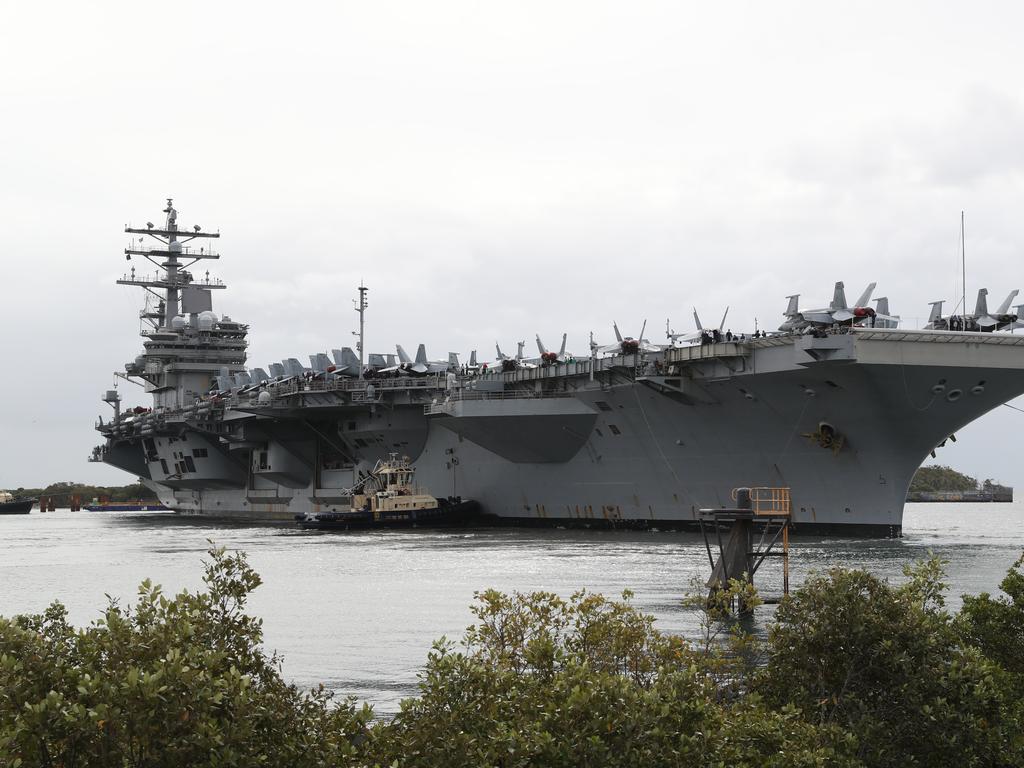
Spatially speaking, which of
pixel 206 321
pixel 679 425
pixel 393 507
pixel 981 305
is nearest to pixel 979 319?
pixel 981 305

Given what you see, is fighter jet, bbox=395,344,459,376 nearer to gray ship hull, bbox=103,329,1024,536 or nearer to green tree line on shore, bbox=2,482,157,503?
gray ship hull, bbox=103,329,1024,536

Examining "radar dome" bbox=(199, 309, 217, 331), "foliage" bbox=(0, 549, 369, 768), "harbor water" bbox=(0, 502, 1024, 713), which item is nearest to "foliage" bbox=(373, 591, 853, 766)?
"foliage" bbox=(0, 549, 369, 768)

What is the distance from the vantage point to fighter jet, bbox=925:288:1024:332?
28.1m

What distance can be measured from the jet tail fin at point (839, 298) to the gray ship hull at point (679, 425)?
7.16 ft

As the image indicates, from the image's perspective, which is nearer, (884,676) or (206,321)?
(884,676)

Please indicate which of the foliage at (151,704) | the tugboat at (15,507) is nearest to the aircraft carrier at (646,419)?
the foliage at (151,704)

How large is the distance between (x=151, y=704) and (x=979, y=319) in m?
26.6

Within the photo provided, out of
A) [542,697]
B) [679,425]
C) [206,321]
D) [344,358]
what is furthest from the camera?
[206,321]

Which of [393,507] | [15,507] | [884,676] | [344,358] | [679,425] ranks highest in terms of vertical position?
[344,358]

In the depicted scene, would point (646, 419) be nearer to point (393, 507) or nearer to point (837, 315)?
point (837, 315)

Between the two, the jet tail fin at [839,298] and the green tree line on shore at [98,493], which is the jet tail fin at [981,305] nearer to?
the jet tail fin at [839,298]

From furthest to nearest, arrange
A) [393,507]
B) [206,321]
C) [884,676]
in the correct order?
[206,321], [393,507], [884,676]

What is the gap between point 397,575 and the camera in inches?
957

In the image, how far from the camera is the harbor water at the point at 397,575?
1560 centimetres
